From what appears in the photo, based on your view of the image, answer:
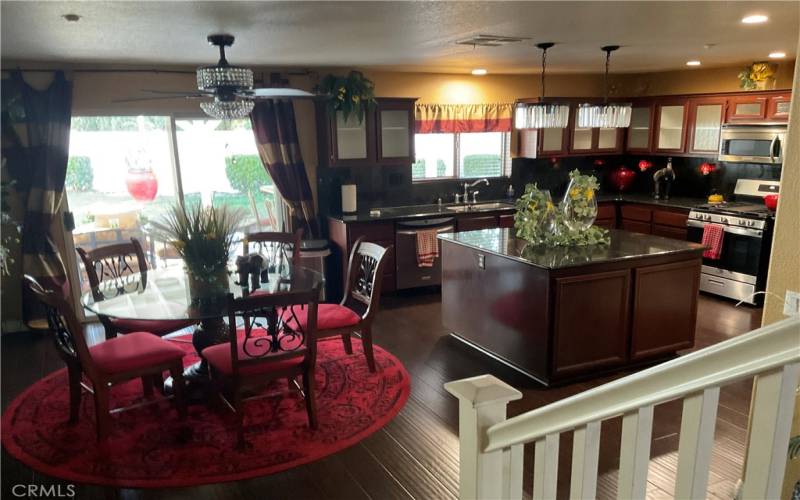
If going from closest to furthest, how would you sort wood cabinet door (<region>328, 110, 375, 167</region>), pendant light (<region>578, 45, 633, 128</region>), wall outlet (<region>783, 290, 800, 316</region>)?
1. wall outlet (<region>783, 290, 800, 316</region>)
2. pendant light (<region>578, 45, 633, 128</region>)
3. wood cabinet door (<region>328, 110, 375, 167</region>)

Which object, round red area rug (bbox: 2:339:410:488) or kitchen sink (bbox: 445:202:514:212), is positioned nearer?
round red area rug (bbox: 2:339:410:488)

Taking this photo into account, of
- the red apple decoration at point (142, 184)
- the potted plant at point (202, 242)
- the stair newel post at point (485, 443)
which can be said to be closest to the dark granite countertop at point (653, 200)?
the potted plant at point (202, 242)

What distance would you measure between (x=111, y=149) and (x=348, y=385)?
10.8 feet

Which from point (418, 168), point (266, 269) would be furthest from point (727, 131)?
point (266, 269)

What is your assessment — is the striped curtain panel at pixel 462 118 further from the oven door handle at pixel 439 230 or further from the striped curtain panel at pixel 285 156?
the striped curtain panel at pixel 285 156

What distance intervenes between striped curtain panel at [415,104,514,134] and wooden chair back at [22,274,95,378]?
4.19 metres

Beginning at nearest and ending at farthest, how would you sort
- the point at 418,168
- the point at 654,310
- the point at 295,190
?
the point at 654,310
the point at 295,190
the point at 418,168

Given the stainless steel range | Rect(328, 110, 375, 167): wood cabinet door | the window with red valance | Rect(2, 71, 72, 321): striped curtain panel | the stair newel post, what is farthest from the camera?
the window with red valance

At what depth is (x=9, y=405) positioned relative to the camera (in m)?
3.74

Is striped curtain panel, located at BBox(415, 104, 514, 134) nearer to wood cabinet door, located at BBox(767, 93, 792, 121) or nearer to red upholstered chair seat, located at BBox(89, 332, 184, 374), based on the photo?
wood cabinet door, located at BBox(767, 93, 792, 121)

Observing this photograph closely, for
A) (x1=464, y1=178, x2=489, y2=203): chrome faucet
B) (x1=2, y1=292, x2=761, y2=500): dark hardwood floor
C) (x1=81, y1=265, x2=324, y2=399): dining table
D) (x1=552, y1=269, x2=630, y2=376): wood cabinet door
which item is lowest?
(x1=2, y1=292, x2=761, y2=500): dark hardwood floor

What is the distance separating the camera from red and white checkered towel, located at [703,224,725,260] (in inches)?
224

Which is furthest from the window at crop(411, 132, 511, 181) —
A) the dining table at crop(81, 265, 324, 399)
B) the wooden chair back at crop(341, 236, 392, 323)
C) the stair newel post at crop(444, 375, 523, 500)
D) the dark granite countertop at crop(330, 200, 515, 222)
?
the stair newel post at crop(444, 375, 523, 500)

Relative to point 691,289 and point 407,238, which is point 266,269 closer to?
point 407,238
